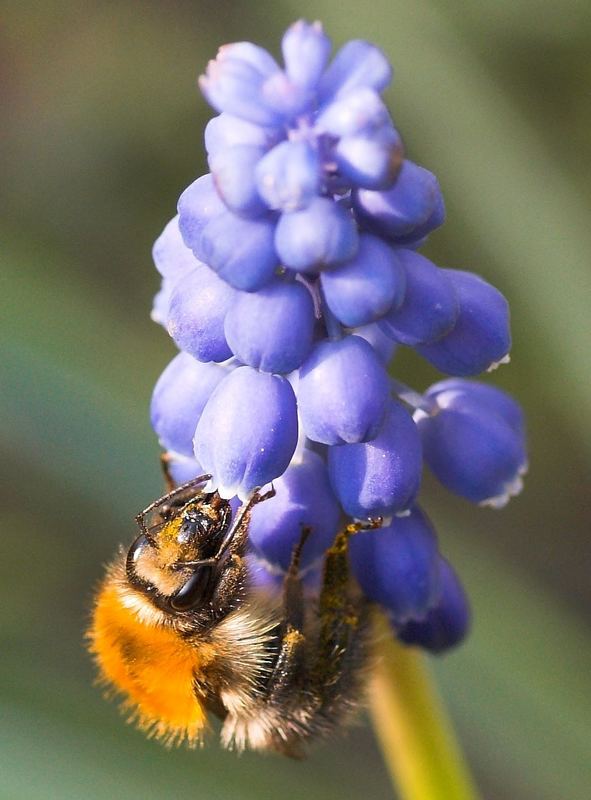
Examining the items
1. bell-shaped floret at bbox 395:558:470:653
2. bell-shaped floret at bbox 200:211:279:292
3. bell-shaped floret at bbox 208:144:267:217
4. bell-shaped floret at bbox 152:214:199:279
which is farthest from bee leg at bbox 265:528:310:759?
bell-shaped floret at bbox 208:144:267:217

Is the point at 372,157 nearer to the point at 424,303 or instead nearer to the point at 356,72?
the point at 356,72

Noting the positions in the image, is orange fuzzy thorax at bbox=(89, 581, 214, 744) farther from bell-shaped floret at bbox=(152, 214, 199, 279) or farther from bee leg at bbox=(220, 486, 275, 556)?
bell-shaped floret at bbox=(152, 214, 199, 279)

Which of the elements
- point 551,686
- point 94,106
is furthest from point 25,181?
point 551,686

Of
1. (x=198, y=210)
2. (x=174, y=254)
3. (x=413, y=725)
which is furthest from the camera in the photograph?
(x=413, y=725)

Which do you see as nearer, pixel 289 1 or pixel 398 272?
pixel 398 272

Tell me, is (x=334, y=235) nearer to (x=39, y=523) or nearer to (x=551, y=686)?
(x=551, y=686)

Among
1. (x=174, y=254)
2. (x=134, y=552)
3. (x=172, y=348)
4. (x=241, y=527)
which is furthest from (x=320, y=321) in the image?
(x=172, y=348)

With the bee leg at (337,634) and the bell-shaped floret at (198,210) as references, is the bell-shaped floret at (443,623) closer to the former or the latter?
the bee leg at (337,634)
